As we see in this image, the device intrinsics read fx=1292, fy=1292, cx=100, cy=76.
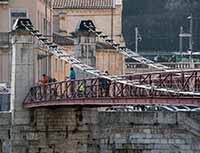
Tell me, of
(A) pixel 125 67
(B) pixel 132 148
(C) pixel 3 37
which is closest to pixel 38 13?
(C) pixel 3 37

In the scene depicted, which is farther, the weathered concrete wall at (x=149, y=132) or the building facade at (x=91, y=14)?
the building facade at (x=91, y=14)

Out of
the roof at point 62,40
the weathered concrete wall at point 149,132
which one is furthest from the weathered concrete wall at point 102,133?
the roof at point 62,40

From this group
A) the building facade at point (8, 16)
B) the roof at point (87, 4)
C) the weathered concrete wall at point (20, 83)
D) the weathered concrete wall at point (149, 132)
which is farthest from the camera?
the roof at point (87, 4)

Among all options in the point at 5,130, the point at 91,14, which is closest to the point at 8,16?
the point at 5,130

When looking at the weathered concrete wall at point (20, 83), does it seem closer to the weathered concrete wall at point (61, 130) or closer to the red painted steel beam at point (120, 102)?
the weathered concrete wall at point (61, 130)

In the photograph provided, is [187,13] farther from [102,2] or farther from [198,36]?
[102,2]

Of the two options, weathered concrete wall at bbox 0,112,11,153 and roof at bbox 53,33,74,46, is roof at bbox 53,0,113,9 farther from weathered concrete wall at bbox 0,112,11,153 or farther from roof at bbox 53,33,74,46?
weathered concrete wall at bbox 0,112,11,153

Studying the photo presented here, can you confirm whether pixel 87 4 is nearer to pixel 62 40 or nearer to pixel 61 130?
pixel 62 40

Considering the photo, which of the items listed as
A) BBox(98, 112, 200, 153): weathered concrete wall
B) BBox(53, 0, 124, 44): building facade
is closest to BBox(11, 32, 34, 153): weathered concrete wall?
BBox(98, 112, 200, 153): weathered concrete wall

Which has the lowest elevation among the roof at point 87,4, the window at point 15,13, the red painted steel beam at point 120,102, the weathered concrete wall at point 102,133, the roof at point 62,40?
the weathered concrete wall at point 102,133

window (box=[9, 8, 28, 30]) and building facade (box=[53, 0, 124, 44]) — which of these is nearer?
window (box=[9, 8, 28, 30])

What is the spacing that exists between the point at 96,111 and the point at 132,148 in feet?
6.97

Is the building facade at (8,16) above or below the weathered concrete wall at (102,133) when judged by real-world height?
above

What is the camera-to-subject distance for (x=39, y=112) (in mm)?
52938
